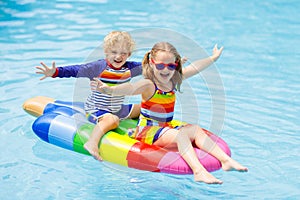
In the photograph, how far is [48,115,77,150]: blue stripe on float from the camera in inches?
189

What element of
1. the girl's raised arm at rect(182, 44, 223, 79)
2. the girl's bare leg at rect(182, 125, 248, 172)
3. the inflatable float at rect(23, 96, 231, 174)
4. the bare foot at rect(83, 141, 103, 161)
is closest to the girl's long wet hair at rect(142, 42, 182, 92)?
the girl's raised arm at rect(182, 44, 223, 79)

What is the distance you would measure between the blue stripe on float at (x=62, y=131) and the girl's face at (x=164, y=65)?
89cm

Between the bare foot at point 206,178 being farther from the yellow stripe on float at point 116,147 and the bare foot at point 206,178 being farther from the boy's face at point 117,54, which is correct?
the boy's face at point 117,54

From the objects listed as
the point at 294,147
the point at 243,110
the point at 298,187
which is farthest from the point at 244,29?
the point at 298,187

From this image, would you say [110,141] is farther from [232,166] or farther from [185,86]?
[185,86]

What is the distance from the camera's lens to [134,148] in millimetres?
4461

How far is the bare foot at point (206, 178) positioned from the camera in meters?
4.08

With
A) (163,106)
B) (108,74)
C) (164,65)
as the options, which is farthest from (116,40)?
(163,106)

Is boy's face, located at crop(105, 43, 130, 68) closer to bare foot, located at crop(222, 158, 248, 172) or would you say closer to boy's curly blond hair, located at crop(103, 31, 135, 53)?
boy's curly blond hair, located at crop(103, 31, 135, 53)

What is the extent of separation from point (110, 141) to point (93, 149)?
154 mm

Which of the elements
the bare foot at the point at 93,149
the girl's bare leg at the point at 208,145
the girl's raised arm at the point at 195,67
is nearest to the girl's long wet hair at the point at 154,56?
the girl's raised arm at the point at 195,67

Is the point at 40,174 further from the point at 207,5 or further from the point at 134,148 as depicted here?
the point at 207,5

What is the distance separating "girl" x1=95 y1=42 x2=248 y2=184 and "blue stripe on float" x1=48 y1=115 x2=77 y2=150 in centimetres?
54

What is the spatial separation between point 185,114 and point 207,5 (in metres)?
4.76
